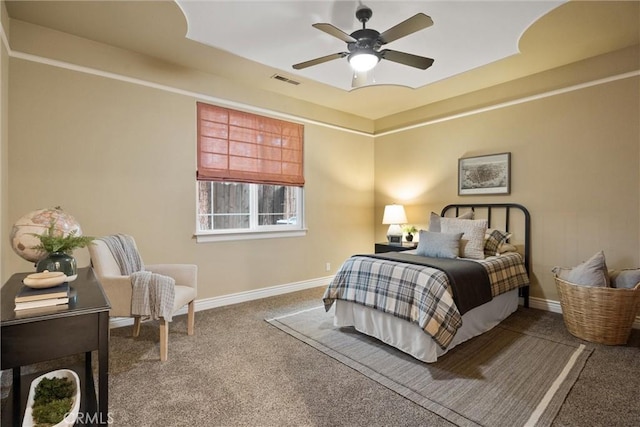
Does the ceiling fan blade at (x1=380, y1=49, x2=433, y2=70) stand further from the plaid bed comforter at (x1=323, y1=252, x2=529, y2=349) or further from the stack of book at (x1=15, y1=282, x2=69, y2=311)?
the stack of book at (x1=15, y1=282, x2=69, y2=311)

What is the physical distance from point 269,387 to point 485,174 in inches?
136

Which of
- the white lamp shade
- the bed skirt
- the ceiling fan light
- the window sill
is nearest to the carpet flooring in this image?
the bed skirt

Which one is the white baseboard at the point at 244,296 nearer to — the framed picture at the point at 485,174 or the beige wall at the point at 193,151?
the beige wall at the point at 193,151

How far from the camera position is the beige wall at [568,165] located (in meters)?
3.03

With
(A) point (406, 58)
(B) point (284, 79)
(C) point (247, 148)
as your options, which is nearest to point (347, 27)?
(A) point (406, 58)

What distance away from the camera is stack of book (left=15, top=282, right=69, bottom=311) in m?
1.29

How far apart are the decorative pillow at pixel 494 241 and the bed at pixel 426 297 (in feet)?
0.11

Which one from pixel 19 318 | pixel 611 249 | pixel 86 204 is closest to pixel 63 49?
pixel 86 204

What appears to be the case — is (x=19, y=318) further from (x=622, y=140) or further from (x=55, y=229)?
(x=622, y=140)

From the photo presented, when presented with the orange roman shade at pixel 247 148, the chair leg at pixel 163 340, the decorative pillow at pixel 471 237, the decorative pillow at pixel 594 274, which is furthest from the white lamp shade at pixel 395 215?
the chair leg at pixel 163 340

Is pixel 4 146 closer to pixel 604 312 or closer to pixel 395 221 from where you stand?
pixel 395 221

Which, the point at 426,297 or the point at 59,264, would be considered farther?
the point at 426,297

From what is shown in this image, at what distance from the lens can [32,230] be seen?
1578 millimetres

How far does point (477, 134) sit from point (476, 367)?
291cm
